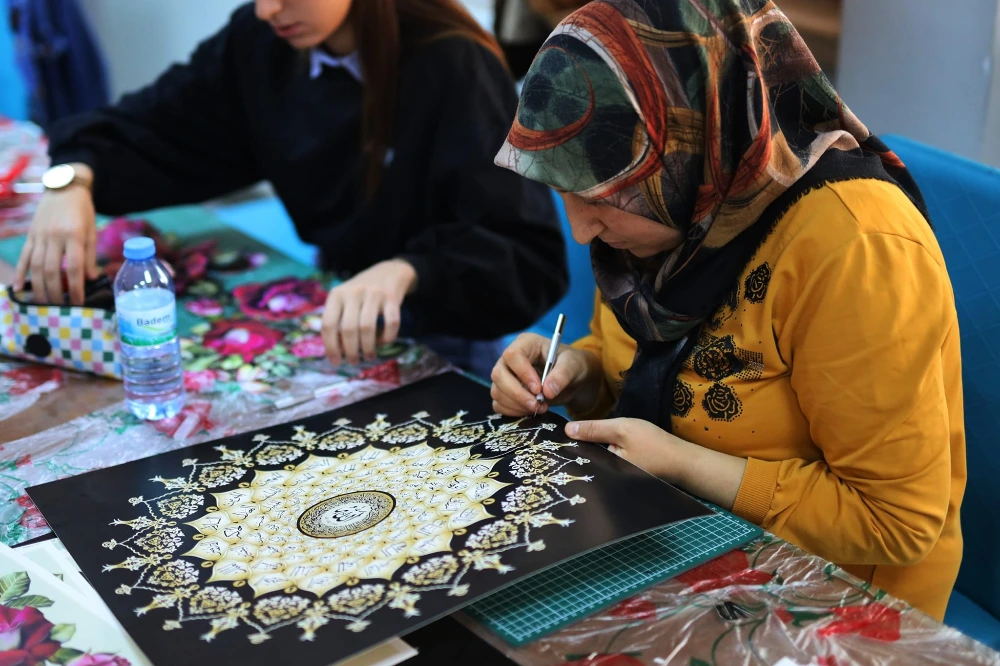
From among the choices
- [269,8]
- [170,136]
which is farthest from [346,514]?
[170,136]

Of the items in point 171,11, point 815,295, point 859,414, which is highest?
point 171,11

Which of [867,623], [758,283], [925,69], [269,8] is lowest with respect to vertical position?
[867,623]

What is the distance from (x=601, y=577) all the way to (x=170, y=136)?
1.30m

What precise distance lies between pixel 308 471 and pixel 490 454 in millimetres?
192

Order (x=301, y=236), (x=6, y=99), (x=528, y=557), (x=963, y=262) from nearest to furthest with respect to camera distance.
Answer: (x=528, y=557)
(x=963, y=262)
(x=301, y=236)
(x=6, y=99)

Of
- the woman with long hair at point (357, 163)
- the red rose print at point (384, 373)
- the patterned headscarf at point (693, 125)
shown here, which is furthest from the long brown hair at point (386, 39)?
the patterned headscarf at point (693, 125)

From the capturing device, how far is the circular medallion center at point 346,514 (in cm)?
86

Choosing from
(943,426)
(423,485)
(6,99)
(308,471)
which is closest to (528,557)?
(423,485)

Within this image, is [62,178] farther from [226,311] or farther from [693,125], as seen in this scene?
[693,125]

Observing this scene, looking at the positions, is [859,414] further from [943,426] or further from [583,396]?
[583,396]

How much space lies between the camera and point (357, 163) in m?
1.63

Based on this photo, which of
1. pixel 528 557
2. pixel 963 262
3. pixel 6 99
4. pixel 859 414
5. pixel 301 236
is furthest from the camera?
pixel 6 99

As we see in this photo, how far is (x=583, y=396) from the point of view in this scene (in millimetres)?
1229

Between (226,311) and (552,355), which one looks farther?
(226,311)
